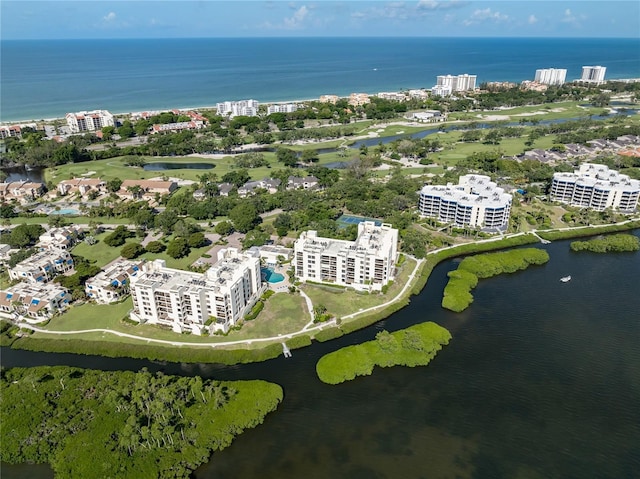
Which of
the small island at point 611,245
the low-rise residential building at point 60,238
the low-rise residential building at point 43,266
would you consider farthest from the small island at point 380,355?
the low-rise residential building at point 60,238

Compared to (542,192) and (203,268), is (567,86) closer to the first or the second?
(542,192)

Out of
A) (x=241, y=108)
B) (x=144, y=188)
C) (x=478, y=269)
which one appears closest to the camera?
(x=478, y=269)

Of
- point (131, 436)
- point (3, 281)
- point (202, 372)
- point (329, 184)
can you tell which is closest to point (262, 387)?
point (202, 372)

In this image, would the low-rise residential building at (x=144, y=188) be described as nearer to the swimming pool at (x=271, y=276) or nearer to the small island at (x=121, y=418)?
the swimming pool at (x=271, y=276)

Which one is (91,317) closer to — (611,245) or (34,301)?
(34,301)

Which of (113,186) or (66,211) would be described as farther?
(113,186)

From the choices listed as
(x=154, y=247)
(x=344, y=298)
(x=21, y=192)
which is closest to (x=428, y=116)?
(x=154, y=247)
